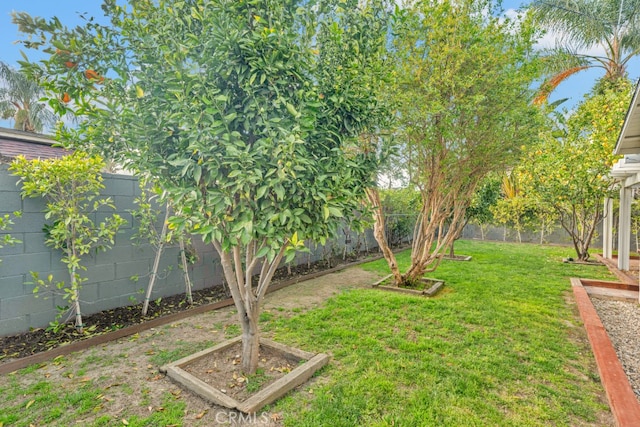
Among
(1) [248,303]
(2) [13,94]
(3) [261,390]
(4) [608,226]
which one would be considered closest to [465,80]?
(1) [248,303]

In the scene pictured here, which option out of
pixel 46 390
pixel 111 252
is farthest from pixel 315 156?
pixel 111 252

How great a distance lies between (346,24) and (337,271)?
5.34m

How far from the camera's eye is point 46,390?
2.49 meters

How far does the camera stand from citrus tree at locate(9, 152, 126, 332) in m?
3.13

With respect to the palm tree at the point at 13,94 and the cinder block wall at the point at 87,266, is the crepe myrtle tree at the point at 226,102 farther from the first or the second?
the palm tree at the point at 13,94

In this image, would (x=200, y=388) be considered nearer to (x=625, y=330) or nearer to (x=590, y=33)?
(x=625, y=330)

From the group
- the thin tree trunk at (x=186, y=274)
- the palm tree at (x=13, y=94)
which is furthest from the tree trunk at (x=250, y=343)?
the palm tree at (x=13, y=94)

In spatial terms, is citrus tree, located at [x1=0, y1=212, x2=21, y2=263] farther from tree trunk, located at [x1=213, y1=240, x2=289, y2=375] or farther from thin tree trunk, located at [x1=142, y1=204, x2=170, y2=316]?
tree trunk, located at [x1=213, y1=240, x2=289, y2=375]

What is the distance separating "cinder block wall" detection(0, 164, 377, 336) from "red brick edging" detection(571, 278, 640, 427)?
15.3 feet

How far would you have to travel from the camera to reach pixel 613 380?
2430 millimetres

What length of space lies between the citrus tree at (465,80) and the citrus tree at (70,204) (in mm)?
3563

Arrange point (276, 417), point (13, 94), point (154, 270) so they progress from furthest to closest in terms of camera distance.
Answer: point (13, 94)
point (154, 270)
point (276, 417)

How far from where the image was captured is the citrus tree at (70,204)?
313 centimetres

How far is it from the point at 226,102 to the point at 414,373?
257cm
